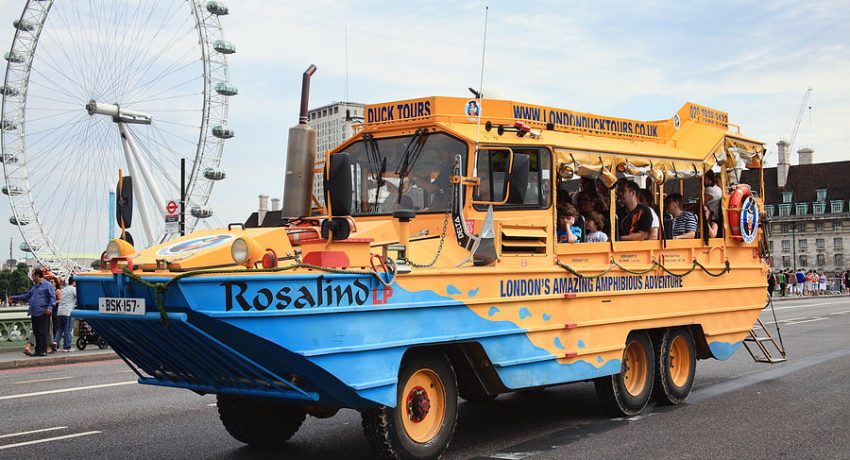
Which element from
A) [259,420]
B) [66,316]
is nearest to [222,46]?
[66,316]

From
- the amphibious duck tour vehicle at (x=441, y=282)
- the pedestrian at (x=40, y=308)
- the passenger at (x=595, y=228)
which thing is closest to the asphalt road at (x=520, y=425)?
the amphibious duck tour vehicle at (x=441, y=282)

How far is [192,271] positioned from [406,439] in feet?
6.29

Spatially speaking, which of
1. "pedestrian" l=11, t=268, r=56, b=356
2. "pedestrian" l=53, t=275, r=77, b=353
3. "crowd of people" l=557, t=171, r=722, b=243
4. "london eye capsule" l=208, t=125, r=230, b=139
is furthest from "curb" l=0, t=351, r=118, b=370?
"london eye capsule" l=208, t=125, r=230, b=139

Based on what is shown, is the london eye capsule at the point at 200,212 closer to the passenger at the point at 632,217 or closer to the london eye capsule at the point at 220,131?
the london eye capsule at the point at 220,131

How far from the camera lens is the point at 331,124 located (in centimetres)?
907

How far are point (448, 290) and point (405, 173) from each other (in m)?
1.48

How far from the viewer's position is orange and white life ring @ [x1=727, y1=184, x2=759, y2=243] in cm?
1073

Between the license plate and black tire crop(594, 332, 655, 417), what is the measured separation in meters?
4.64

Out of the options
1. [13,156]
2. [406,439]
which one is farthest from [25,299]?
[13,156]

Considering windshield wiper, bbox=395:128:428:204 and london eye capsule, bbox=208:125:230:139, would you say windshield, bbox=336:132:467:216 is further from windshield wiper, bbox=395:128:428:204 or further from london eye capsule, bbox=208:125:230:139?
london eye capsule, bbox=208:125:230:139

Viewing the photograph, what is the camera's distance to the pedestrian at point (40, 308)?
17.1 metres

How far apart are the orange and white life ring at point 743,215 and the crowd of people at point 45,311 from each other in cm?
1116

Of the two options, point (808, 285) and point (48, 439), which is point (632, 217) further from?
point (808, 285)

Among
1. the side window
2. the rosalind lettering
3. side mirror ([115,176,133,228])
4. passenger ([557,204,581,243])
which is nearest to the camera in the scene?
the rosalind lettering
